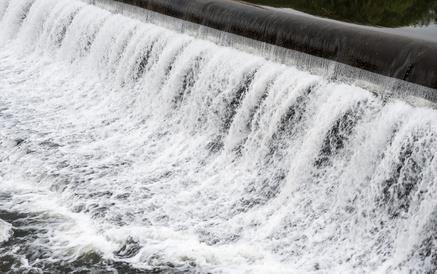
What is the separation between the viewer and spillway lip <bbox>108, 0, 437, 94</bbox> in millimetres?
7418

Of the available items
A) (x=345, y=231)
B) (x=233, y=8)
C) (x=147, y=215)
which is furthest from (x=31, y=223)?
(x=233, y=8)

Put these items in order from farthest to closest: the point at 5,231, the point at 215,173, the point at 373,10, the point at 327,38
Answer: the point at 373,10
the point at 215,173
the point at 327,38
the point at 5,231

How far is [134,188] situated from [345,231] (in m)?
3.33

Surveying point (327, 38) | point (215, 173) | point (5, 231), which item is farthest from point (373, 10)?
point (5, 231)

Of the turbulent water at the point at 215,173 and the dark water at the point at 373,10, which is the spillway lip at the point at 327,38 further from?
the dark water at the point at 373,10

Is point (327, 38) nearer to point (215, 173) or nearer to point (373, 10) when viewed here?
point (215, 173)

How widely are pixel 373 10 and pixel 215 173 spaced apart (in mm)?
5946

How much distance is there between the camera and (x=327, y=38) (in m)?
8.71

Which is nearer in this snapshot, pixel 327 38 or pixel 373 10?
pixel 327 38

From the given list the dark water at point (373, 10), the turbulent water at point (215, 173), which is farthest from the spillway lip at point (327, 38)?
the dark water at point (373, 10)

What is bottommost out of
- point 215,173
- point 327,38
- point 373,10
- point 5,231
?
point 5,231

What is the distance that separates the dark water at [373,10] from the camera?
11.2m

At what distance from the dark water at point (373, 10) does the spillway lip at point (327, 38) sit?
1733mm

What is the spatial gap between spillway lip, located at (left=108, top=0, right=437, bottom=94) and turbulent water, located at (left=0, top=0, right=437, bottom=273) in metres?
0.44
